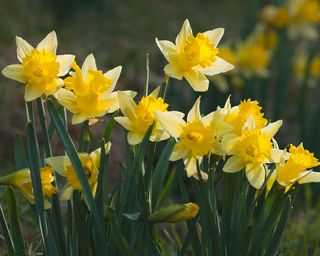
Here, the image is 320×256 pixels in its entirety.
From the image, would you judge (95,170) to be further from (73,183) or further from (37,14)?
(37,14)


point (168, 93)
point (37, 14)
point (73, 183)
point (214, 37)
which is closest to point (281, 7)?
point (168, 93)

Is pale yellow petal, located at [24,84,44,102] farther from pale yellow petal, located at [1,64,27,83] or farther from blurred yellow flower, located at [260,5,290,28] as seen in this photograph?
blurred yellow flower, located at [260,5,290,28]

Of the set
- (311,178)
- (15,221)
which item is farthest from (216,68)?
(15,221)

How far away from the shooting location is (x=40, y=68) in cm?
151

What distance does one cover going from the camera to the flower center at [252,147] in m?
1.50

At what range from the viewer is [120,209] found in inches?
63.6

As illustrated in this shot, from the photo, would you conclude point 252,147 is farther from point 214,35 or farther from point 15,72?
point 15,72

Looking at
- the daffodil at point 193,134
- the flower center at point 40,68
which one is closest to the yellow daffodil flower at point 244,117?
the daffodil at point 193,134

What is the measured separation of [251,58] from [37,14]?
5.33 feet

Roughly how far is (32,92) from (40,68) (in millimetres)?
51

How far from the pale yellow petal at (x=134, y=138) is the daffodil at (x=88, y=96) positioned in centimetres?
7

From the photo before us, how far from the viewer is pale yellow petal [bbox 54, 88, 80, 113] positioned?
5.02 feet

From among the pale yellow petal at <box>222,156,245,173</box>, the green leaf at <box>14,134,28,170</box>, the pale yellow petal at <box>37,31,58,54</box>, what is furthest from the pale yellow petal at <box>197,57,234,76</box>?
the green leaf at <box>14,134,28,170</box>

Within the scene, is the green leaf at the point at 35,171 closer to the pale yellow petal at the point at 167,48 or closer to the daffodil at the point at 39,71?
the daffodil at the point at 39,71
